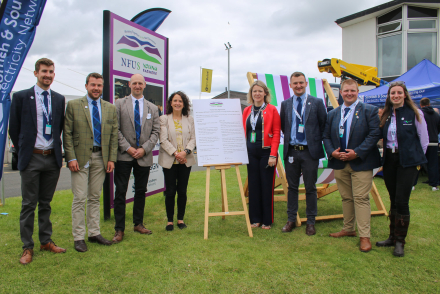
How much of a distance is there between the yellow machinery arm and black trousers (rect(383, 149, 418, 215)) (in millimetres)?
6774

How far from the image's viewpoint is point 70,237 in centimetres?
328

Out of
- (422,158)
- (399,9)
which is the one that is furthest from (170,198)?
(399,9)

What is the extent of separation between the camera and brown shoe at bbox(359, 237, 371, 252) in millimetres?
2830

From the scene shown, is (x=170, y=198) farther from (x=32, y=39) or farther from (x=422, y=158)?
(x=422, y=158)

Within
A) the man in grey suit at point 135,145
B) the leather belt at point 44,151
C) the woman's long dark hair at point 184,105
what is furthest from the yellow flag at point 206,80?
the leather belt at point 44,151

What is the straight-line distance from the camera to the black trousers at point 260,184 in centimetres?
354

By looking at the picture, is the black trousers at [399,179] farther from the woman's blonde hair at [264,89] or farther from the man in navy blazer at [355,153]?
the woman's blonde hair at [264,89]

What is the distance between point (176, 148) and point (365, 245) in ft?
7.81

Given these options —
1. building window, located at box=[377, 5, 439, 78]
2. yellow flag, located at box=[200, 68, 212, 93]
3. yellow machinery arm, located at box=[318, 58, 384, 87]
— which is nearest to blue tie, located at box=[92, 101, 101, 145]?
yellow machinery arm, located at box=[318, 58, 384, 87]

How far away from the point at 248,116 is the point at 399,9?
15.2 meters

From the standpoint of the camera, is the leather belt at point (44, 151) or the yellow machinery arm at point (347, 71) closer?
the leather belt at point (44, 151)

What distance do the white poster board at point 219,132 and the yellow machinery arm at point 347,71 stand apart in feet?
21.3

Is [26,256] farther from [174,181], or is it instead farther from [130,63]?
[130,63]

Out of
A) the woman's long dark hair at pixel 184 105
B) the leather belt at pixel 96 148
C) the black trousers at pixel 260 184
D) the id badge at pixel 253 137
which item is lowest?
the black trousers at pixel 260 184
